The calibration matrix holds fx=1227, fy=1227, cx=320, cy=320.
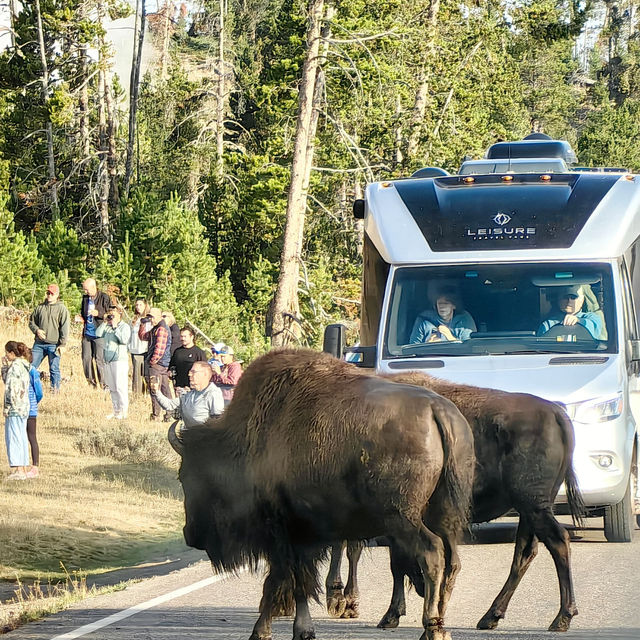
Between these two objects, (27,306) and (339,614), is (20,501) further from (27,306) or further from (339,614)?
(27,306)

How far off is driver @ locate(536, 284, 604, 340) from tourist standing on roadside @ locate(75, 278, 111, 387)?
12.3 metres

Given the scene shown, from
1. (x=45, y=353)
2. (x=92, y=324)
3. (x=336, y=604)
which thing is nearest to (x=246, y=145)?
(x=92, y=324)

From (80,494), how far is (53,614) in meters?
6.85

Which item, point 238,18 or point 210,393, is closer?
Result: point 210,393

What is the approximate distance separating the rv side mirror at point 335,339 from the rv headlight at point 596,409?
211 centimetres

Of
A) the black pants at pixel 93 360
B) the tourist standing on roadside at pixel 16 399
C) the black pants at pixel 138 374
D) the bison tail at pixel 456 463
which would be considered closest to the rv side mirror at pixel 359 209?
the tourist standing on roadside at pixel 16 399

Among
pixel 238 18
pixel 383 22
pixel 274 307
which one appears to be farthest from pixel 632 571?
pixel 238 18

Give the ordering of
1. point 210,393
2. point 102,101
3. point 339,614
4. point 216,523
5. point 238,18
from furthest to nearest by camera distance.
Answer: point 238,18 < point 102,101 < point 210,393 < point 339,614 < point 216,523

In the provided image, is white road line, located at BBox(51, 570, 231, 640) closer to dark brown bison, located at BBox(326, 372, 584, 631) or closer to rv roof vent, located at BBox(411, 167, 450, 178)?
dark brown bison, located at BBox(326, 372, 584, 631)

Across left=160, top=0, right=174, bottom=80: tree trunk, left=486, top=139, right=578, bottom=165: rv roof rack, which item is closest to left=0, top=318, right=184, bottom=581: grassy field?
left=486, top=139, right=578, bottom=165: rv roof rack

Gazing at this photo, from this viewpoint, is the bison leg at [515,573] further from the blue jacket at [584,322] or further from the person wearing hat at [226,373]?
the person wearing hat at [226,373]

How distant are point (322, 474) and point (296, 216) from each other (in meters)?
20.4

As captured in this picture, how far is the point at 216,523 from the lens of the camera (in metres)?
7.09

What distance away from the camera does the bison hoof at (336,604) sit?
7789 mm
